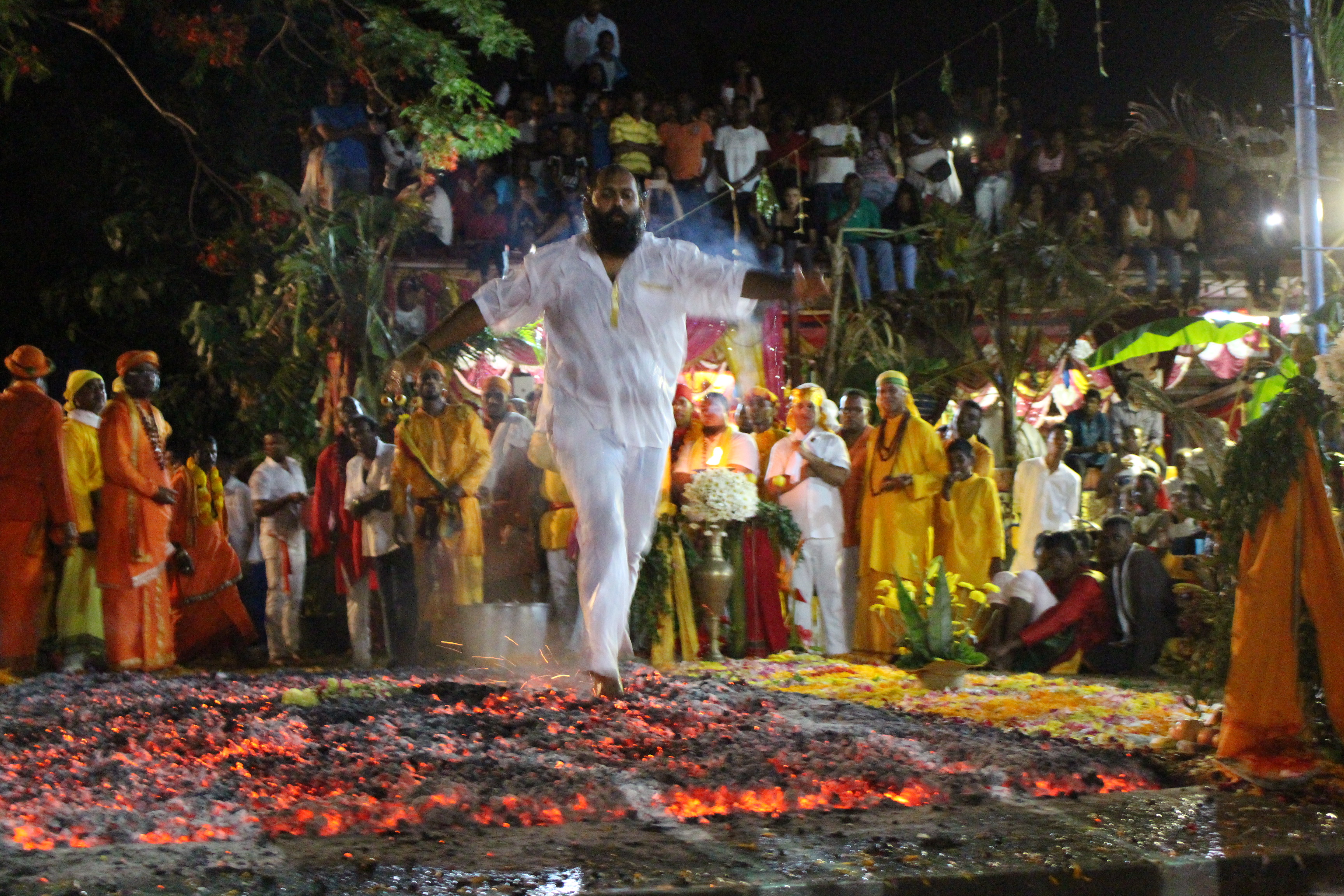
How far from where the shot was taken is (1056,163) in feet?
53.6

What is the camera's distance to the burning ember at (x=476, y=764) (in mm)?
4129

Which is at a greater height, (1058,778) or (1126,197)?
(1126,197)

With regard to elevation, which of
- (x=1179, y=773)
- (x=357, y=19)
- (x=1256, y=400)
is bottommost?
(x=1179, y=773)

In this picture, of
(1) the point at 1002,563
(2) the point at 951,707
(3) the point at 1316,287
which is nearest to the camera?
(2) the point at 951,707

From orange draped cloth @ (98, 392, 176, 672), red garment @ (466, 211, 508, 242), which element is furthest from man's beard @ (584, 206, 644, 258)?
red garment @ (466, 211, 508, 242)

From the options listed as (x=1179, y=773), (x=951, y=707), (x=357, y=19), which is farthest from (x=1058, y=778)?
(x=357, y=19)

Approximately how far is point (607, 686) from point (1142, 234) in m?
12.3

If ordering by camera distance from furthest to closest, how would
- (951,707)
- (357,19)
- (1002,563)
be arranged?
(357,19), (1002,563), (951,707)

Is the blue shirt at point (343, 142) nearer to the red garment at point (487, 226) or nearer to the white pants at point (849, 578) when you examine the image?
the red garment at point (487, 226)

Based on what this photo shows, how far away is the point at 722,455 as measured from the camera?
394 inches

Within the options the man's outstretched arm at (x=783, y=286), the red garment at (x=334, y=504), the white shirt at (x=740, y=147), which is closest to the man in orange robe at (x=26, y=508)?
the red garment at (x=334, y=504)

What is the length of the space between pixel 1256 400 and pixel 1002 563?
341 centimetres

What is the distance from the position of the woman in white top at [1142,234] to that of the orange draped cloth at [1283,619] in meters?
11.9

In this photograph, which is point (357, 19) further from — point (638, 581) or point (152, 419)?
point (638, 581)
